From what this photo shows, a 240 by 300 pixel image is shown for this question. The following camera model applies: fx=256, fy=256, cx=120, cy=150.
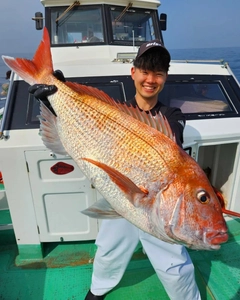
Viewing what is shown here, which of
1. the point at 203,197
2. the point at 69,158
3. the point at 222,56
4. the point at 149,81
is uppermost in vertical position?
the point at 222,56

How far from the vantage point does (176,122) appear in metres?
1.74

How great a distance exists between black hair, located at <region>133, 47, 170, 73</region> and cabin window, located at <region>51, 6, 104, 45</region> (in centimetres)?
A: 281

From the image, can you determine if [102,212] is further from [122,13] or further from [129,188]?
[122,13]

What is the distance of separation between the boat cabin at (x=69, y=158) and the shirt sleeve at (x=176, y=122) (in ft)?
2.18

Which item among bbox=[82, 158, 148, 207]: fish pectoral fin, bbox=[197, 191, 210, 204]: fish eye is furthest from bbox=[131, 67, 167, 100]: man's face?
bbox=[197, 191, 210, 204]: fish eye

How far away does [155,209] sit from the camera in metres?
1.18

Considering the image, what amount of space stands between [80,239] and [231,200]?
71.0 inches

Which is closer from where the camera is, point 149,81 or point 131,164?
point 131,164

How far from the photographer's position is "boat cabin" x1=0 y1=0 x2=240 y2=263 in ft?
7.57

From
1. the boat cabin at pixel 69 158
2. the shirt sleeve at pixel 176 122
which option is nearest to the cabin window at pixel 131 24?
the boat cabin at pixel 69 158

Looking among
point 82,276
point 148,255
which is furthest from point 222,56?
point 148,255

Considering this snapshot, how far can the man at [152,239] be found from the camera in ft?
5.73

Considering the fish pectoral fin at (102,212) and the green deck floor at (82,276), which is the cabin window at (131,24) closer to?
the green deck floor at (82,276)

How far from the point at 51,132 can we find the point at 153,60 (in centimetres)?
84
